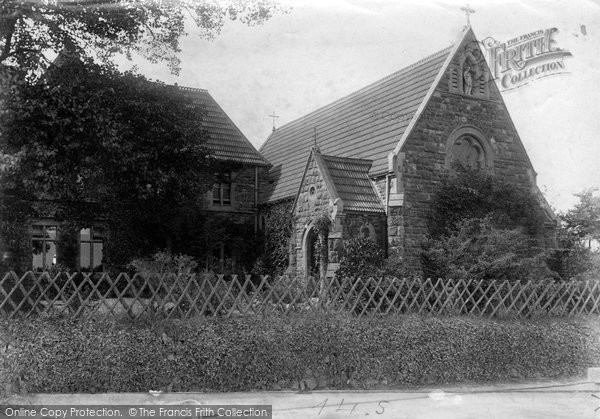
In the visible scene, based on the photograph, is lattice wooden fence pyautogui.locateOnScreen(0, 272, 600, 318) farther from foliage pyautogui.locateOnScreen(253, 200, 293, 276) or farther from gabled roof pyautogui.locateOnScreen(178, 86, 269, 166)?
gabled roof pyautogui.locateOnScreen(178, 86, 269, 166)

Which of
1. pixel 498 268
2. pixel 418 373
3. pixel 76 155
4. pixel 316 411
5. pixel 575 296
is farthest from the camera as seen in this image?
pixel 498 268

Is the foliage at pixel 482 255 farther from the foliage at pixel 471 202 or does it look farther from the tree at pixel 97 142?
the tree at pixel 97 142

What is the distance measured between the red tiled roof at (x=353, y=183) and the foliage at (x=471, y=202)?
2.02 metres

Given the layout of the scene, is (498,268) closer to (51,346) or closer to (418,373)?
(418,373)

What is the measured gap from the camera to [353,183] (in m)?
20.4

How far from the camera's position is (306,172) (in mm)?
21000

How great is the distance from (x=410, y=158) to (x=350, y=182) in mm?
2198

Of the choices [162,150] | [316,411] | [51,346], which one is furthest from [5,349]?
[162,150]

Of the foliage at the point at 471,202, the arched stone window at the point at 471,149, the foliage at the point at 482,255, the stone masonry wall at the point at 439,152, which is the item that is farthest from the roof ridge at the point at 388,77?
the foliage at the point at 482,255

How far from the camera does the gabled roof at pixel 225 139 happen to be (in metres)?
26.4

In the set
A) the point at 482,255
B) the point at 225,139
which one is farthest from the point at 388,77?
the point at 482,255

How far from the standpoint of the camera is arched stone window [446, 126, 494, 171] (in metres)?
21.3

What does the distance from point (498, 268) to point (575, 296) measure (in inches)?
164

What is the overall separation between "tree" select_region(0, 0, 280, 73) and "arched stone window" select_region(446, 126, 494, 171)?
10.1 metres
